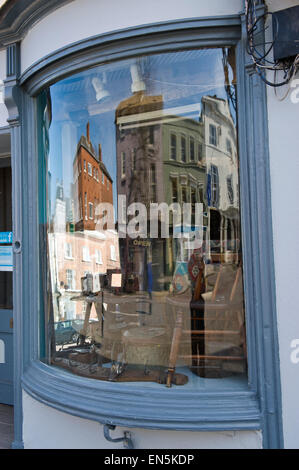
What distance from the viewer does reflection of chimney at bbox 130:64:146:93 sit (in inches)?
118

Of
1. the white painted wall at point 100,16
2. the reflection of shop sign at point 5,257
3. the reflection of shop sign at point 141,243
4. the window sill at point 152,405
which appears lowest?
the window sill at point 152,405

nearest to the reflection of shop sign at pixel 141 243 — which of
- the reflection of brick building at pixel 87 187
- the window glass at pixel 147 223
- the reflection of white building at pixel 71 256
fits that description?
the window glass at pixel 147 223

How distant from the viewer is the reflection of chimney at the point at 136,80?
9.85ft

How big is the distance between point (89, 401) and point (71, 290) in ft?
3.07

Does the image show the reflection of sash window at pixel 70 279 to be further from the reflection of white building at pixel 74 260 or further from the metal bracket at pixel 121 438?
the metal bracket at pixel 121 438

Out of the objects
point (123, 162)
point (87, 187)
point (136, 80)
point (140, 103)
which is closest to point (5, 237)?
point (87, 187)

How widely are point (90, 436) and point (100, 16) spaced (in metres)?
2.83

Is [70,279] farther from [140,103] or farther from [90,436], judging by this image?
[140,103]

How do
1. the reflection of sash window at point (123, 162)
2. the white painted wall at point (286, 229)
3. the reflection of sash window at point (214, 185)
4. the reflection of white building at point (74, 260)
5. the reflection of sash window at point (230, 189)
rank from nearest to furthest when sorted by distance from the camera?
the white painted wall at point (286, 229) < the reflection of sash window at point (230, 189) < the reflection of sash window at point (214, 185) < the reflection of white building at point (74, 260) < the reflection of sash window at point (123, 162)

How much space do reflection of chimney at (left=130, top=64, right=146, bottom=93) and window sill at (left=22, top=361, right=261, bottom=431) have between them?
82.3 inches

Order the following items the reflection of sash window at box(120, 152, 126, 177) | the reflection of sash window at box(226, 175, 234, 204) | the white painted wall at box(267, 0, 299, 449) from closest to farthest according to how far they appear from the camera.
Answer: the white painted wall at box(267, 0, 299, 449)
the reflection of sash window at box(226, 175, 234, 204)
the reflection of sash window at box(120, 152, 126, 177)

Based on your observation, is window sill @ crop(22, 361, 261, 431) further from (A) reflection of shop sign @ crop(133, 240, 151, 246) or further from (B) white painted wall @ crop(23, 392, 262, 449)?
(A) reflection of shop sign @ crop(133, 240, 151, 246)

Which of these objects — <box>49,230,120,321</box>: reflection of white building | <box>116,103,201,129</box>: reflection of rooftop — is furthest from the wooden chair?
<box>116,103,201,129</box>: reflection of rooftop

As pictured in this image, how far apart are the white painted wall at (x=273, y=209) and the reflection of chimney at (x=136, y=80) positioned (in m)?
0.30
